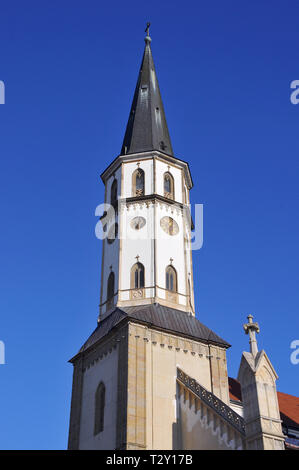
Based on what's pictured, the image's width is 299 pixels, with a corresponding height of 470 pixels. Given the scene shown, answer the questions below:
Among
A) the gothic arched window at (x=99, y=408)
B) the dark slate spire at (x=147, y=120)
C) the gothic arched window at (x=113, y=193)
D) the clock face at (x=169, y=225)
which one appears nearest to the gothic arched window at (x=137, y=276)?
the clock face at (x=169, y=225)

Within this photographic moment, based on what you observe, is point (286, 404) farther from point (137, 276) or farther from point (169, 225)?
point (169, 225)

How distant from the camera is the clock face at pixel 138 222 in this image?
3023cm

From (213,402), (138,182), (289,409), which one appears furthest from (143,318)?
(289,409)

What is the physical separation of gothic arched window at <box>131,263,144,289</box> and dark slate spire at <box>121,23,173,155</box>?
6.99 metres

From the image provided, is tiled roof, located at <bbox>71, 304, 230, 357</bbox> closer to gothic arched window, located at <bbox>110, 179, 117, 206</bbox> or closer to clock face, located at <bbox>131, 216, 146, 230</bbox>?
clock face, located at <bbox>131, 216, 146, 230</bbox>

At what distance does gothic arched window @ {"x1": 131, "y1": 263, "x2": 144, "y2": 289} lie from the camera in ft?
93.9

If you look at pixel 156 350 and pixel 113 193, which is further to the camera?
pixel 113 193

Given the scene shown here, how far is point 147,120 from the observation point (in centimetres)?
3488

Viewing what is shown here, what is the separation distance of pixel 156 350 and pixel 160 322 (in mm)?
1274

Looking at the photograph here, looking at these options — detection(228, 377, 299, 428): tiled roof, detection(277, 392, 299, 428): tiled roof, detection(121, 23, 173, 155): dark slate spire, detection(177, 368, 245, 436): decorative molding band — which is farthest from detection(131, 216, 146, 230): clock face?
detection(277, 392, 299, 428): tiled roof

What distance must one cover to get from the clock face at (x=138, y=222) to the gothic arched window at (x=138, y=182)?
5.15 feet

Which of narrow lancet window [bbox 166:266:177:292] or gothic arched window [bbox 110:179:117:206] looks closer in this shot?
narrow lancet window [bbox 166:266:177:292]

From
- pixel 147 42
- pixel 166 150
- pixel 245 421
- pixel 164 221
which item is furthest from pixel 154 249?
pixel 147 42

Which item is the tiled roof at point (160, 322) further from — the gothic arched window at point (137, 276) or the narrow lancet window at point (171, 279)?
the gothic arched window at point (137, 276)
